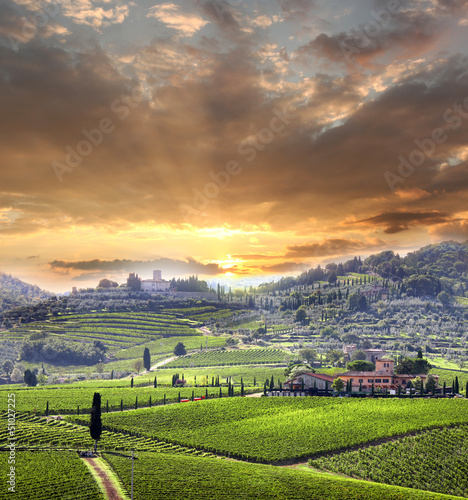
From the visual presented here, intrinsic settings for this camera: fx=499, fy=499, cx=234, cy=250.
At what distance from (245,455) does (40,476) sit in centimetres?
3044

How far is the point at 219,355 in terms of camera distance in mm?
194500

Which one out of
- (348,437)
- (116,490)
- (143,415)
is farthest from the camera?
(143,415)

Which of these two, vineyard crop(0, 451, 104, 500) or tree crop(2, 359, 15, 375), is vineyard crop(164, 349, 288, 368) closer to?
tree crop(2, 359, 15, 375)

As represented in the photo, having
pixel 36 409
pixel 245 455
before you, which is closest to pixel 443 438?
pixel 245 455

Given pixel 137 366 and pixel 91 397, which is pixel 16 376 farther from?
pixel 91 397

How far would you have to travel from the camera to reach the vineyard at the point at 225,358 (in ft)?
611

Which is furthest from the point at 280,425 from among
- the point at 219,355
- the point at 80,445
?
the point at 219,355

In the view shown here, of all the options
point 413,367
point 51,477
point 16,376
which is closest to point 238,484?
point 51,477

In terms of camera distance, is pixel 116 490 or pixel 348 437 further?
pixel 348 437

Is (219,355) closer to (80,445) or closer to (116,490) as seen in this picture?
(80,445)

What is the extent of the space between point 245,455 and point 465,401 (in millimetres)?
52204

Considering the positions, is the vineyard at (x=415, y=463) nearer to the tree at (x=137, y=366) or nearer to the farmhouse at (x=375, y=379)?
the farmhouse at (x=375, y=379)

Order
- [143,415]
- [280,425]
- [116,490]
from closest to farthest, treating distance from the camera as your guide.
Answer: [116,490], [280,425], [143,415]

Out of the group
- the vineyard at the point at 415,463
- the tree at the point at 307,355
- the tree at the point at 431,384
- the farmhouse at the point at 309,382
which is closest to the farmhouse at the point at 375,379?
the farmhouse at the point at 309,382
